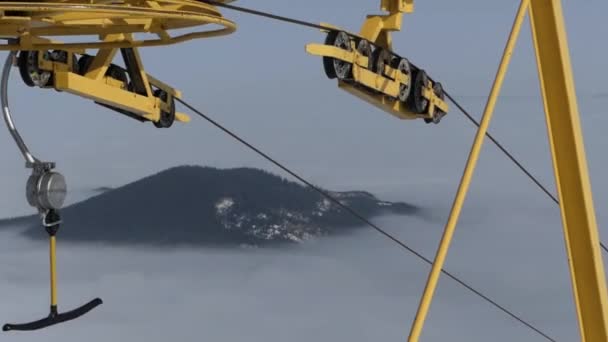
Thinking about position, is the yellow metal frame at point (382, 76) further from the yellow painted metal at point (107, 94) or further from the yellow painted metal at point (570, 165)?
the yellow painted metal at point (107, 94)

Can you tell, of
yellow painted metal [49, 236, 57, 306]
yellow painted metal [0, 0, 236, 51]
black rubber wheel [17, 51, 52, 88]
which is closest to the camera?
yellow painted metal [0, 0, 236, 51]

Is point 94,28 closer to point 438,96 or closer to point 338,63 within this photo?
point 338,63

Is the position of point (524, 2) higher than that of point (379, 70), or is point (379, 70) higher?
point (524, 2)

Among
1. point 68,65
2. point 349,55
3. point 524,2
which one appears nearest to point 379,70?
point 349,55

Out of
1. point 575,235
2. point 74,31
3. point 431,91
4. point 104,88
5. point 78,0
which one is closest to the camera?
point 78,0

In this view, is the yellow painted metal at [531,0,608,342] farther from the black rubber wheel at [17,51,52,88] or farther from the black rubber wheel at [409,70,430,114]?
the black rubber wheel at [17,51,52,88]

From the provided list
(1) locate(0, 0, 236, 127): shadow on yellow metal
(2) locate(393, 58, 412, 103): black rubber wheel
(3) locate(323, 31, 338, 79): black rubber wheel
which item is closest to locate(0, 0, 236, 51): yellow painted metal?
(1) locate(0, 0, 236, 127): shadow on yellow metal

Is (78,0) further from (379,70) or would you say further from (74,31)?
(379,70)
